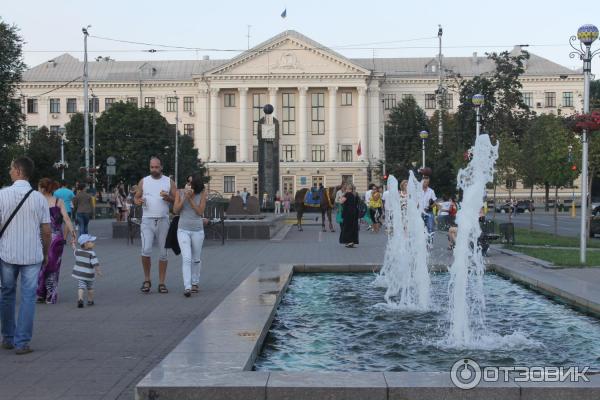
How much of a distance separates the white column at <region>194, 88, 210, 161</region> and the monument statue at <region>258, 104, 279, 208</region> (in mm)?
59816

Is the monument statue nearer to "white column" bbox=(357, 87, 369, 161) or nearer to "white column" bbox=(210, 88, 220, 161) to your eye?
"white column" bbox=(357, 87, 369, 161)

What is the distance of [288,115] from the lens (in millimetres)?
105312

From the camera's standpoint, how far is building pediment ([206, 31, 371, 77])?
332ft

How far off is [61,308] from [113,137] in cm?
7018

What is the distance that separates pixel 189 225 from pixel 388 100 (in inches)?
3792

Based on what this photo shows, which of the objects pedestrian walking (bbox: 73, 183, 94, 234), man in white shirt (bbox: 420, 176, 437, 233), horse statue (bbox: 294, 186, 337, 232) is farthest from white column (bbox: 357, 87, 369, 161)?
man in white shirt (bbox: 420, 176, 437, 233)

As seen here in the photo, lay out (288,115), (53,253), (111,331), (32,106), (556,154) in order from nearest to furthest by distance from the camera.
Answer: (111,331) → (53,253) → (556,154) → (288,115) → (32,106)

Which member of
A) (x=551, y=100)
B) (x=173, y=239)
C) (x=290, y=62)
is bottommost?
(x=173, y=239)

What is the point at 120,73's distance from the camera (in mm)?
110312

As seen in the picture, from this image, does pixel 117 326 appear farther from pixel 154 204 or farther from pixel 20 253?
pixel 154 204

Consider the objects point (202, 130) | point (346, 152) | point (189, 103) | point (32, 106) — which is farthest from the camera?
point (32, 106)

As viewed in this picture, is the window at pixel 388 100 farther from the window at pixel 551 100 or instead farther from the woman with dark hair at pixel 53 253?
the woman with dark hair at pixel 53 253

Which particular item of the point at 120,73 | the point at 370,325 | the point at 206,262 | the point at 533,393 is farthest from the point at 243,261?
the point at 120,73

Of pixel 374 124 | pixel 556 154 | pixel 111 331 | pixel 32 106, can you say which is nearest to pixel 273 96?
pixel 374 124
